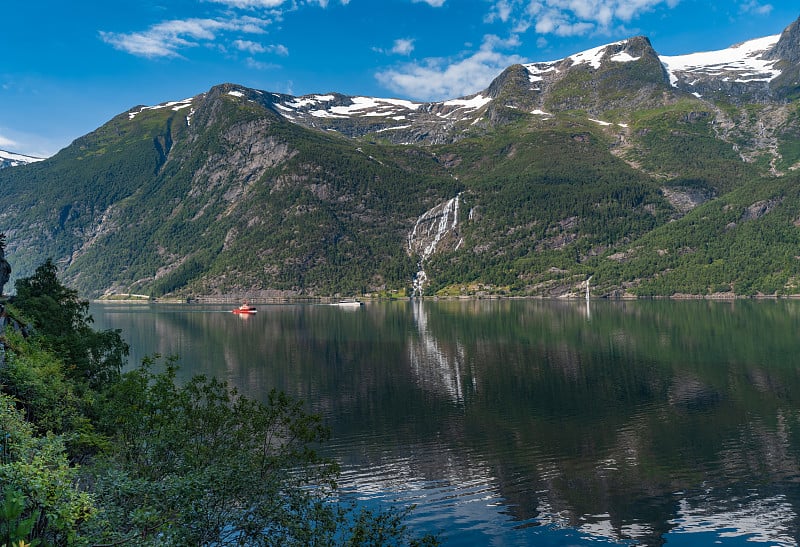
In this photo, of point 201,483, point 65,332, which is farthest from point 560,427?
point 65,332

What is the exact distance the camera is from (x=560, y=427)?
6206 cm

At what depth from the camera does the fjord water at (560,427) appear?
132 feet

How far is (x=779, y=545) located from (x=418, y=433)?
107ft

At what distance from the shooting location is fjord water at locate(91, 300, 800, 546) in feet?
132

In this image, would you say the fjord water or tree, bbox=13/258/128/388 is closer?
the fjord water

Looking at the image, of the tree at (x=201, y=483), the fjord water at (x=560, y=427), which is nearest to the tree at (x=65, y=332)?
the tree at (x=201, y=483)

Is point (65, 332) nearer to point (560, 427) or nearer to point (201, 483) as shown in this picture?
point (201, 483)

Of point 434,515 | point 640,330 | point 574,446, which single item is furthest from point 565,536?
point 640,330

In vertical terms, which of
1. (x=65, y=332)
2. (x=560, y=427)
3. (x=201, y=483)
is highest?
(x=65, y=332)

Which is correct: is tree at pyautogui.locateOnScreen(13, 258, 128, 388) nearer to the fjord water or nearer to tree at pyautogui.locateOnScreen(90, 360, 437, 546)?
tree at pyautogui.locateOnScreen(90, 360, 437, 546)

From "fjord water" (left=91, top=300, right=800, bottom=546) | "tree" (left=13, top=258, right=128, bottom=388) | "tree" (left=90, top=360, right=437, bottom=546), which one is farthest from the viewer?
"tree" (left=13, top=258, right=128, bottom=388)

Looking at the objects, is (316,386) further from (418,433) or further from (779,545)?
(779,545)

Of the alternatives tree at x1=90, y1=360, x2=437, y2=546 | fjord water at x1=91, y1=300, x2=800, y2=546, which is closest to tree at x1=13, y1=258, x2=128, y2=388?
tree at x1=90, y1=360, x2=437, y2=546

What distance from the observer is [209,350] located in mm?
125750
